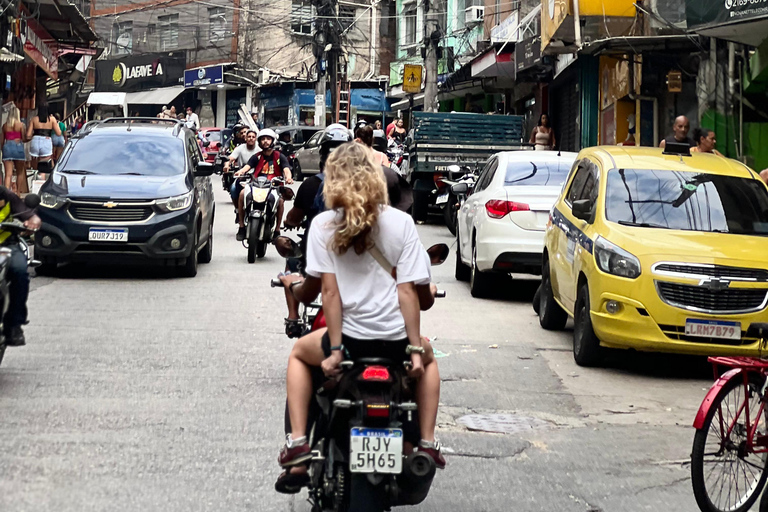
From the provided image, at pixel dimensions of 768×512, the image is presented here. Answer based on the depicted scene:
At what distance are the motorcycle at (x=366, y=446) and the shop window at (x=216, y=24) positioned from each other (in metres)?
53.6

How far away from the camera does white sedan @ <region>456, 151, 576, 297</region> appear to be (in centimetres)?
1288

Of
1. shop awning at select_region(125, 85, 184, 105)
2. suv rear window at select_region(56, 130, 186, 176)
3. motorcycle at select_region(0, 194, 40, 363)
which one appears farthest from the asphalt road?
shop awning at select_region(125, 85, 184, 105)

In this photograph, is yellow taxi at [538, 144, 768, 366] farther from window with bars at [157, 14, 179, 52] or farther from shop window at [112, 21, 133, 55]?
shop window at [112, 21, 133, 55]

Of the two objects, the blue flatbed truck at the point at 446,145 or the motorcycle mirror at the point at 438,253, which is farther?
the blue flatbed truck at the point at 446,145

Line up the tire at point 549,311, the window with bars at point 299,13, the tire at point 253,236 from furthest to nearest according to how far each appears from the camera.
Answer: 1. the window with bars at point 299,13
2. the tire at point 253,236
3. the tire at point 549,311

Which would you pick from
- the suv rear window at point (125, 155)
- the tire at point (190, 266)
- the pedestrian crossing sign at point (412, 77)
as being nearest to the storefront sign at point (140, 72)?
the pedestrian crossing sign at point (412, 77)

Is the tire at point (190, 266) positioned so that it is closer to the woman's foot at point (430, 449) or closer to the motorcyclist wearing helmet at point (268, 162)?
the motorcyclist wearing helmet at point (268, 162)

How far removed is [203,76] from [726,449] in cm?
5227

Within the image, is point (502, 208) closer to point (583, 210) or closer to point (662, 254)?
point (583, 210)

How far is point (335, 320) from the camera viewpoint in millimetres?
4668

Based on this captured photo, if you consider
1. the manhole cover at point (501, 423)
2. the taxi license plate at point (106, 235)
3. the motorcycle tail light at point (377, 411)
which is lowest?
the manhole cover at point (501, 423)

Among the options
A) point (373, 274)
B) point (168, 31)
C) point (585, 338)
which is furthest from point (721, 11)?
point (168, 31)

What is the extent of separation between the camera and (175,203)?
544 inches

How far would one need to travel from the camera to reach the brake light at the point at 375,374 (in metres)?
4.57
